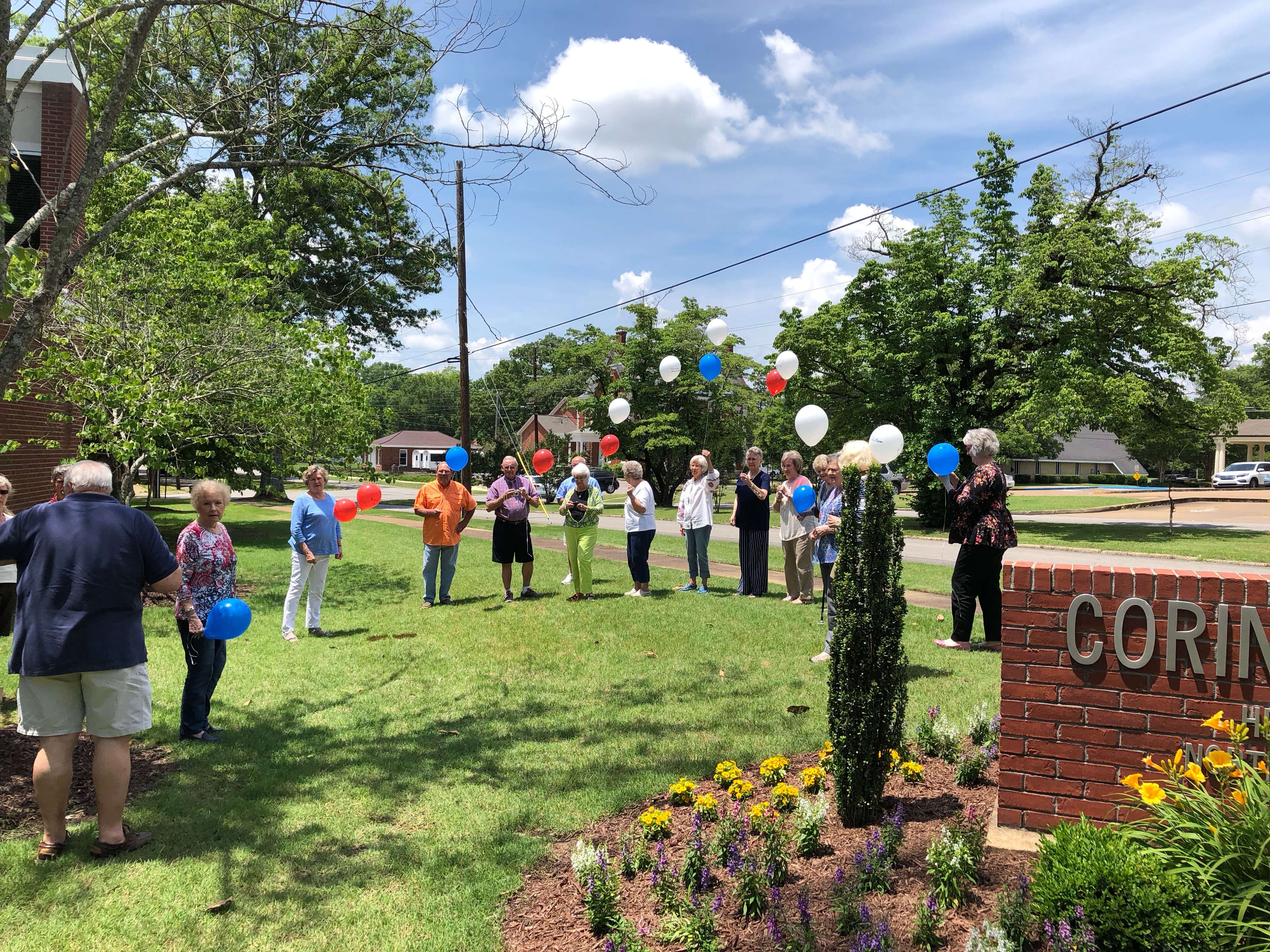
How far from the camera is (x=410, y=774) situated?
4.70m

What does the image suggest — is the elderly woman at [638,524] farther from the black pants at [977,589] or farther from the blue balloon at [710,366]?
the black pants at [977,589]

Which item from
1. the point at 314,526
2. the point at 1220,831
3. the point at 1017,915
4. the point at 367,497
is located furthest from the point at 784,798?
the point at 367,497

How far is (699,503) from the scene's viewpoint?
1016cm

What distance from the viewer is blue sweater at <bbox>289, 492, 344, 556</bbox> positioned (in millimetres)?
8008

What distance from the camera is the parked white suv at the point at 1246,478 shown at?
163ft

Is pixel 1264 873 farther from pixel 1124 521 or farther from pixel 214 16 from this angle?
pixel 1124 521

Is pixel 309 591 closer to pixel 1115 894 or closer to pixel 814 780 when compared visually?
pixel 814 780

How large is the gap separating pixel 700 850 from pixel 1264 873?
1984mm

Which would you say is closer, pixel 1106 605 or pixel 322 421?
pixel 1106 605

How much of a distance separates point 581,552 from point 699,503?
1674 mm

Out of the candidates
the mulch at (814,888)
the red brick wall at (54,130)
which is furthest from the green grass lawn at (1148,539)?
the red brick wall at (54,130)

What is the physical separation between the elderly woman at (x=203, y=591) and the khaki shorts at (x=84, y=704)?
1342 mm

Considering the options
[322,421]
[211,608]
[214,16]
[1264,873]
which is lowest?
[1264,873]

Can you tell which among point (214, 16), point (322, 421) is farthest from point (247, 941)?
point (322, 421)
